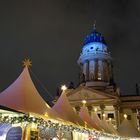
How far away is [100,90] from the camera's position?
47438 mm

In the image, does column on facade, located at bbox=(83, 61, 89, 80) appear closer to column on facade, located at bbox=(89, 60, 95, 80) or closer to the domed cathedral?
the domed cathedral

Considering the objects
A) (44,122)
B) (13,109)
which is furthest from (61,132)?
(13,109)

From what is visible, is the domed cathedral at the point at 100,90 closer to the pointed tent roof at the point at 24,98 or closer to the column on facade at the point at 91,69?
the column on facade at the point at 91,69

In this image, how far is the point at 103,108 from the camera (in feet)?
147

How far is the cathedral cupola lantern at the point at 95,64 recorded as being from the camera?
51750 mm

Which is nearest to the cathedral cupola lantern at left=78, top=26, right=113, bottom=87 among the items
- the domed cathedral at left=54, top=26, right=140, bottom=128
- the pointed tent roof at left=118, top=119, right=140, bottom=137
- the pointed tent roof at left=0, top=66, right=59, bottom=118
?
the domed cathedral at left=54, top=26, right=140, bottom=128

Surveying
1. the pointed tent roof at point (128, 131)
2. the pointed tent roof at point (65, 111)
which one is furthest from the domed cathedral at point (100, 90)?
the pointed tent roof at point (65, 111)

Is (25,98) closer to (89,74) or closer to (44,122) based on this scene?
(44,122)

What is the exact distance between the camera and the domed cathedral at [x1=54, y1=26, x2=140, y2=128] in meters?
45.1

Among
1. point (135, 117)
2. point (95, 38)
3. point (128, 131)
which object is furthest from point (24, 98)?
point (95, 38)

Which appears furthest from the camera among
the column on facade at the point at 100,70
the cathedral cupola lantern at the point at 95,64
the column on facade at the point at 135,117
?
the column on facade at the point at 100,70

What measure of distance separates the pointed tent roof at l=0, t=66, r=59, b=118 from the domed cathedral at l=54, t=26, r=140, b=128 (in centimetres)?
2841

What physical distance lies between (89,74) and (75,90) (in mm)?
7139

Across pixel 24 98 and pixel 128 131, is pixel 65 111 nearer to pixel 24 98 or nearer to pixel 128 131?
pixel 24 98
